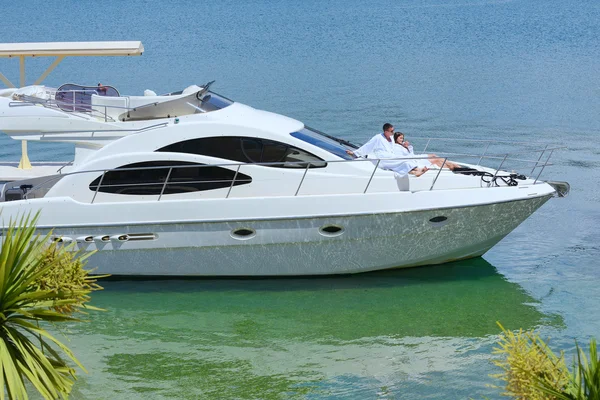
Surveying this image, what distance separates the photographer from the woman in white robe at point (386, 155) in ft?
42.9

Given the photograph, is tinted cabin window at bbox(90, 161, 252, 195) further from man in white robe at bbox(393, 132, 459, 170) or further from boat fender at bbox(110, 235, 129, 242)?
man in white robe at bbox(393, 132, 459, 170)

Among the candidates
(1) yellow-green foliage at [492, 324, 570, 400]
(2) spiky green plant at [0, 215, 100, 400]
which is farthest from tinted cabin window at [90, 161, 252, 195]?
(1) yellow-green foliage at [492, 324, 570, 400]

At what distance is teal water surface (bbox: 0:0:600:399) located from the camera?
10586 millimetres

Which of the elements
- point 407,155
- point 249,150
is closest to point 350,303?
point 407,155

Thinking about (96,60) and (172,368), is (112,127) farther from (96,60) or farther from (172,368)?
(96,60)

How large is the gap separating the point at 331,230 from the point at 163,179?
8.35 feet

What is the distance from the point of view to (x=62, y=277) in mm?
7395

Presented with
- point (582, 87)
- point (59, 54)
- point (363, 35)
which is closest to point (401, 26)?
point (363, 35)

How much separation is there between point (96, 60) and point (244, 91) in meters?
12.4

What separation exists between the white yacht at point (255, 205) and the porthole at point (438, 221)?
0.06 ft

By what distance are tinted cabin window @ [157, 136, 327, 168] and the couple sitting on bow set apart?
0.84 metres

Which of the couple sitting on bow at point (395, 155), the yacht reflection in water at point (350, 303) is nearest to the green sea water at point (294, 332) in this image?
the yacht reflection in water at point (350, 303)

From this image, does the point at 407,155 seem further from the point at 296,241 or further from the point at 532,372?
the point at 532,372

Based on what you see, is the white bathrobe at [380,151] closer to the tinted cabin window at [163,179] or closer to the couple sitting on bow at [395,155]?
the couple sitting on bow at [395,155]
